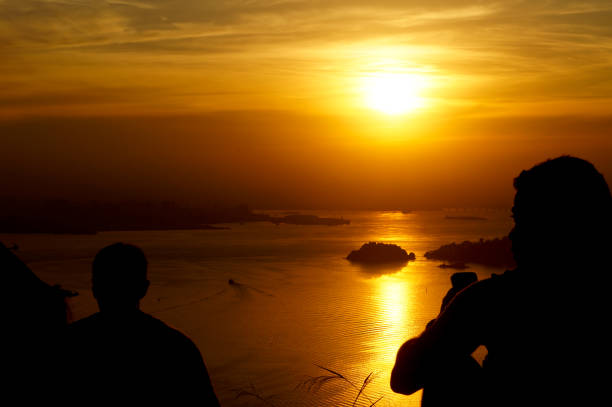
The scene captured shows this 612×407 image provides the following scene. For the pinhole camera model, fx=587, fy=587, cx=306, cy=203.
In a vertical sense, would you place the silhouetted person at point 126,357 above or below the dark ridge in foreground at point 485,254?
above

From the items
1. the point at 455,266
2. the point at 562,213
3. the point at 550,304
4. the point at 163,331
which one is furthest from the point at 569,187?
the point at 455,266

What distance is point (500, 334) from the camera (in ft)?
4.84

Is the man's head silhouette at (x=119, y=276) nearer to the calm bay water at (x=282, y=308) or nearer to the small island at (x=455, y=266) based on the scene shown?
the calm bay water at (x=282, y=308)

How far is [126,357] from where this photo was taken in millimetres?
1783

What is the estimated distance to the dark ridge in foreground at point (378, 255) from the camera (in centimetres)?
6144

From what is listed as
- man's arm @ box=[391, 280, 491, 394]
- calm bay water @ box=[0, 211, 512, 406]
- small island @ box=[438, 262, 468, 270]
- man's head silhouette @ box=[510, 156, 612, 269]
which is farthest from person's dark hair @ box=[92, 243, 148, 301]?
small island @ box=[438, 262, 468, 270]

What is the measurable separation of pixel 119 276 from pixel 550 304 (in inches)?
47.2

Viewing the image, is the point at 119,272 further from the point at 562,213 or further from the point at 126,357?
the point at 562,213

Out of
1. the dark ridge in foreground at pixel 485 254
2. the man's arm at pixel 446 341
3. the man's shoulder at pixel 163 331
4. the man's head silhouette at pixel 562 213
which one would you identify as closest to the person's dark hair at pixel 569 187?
the man's head silhouette at pixel 562 213

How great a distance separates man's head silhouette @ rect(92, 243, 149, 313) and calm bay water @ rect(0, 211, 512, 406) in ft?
20.4

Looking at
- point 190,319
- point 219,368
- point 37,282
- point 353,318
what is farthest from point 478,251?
point 37,282

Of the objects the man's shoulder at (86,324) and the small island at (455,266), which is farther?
the small island at (455,266)

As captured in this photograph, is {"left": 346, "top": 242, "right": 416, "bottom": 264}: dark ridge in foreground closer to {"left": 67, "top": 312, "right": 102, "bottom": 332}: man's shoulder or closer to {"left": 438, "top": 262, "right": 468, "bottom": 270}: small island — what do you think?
{"left": 438, "top": 262, "right": 468, "bottom": 270}: small island

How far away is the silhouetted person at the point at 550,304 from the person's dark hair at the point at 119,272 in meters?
0.86
